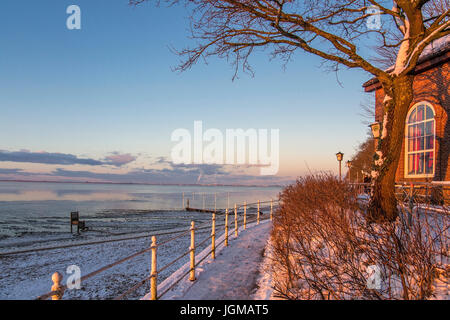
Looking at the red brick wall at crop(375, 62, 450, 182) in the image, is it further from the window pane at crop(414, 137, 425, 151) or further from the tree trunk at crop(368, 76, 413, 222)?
the tree trunk at crop(368, 76, 413, 222)

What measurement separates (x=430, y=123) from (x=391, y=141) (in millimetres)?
6941

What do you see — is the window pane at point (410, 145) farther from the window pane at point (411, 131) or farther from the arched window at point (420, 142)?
the window pane at point (411, 131)

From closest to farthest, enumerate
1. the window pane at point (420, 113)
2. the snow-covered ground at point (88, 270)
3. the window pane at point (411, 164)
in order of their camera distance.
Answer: the snow-covered ground at point (88, 270)
the window pane at point (420, 113)
the window pane at point (411, 164)

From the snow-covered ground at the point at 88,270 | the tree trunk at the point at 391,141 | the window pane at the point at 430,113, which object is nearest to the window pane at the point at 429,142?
the window pane at the point at 430,113

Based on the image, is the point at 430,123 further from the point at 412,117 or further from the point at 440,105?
the point at 412,117

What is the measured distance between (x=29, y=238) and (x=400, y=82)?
2448 cm

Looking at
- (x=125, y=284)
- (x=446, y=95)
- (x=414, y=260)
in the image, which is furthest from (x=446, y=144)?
(x=125, y=284)

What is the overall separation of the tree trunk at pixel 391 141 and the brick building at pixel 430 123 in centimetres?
522

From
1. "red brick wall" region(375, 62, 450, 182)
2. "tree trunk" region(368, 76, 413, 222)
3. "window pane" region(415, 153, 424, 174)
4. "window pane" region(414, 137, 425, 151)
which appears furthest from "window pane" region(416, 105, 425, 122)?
"tree trunk" region(368, 76, 413, 222)

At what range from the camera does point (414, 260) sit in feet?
11.3

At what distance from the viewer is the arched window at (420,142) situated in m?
12.2

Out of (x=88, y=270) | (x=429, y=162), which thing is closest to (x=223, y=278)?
(x=88, y=270)

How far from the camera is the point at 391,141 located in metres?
7.32
